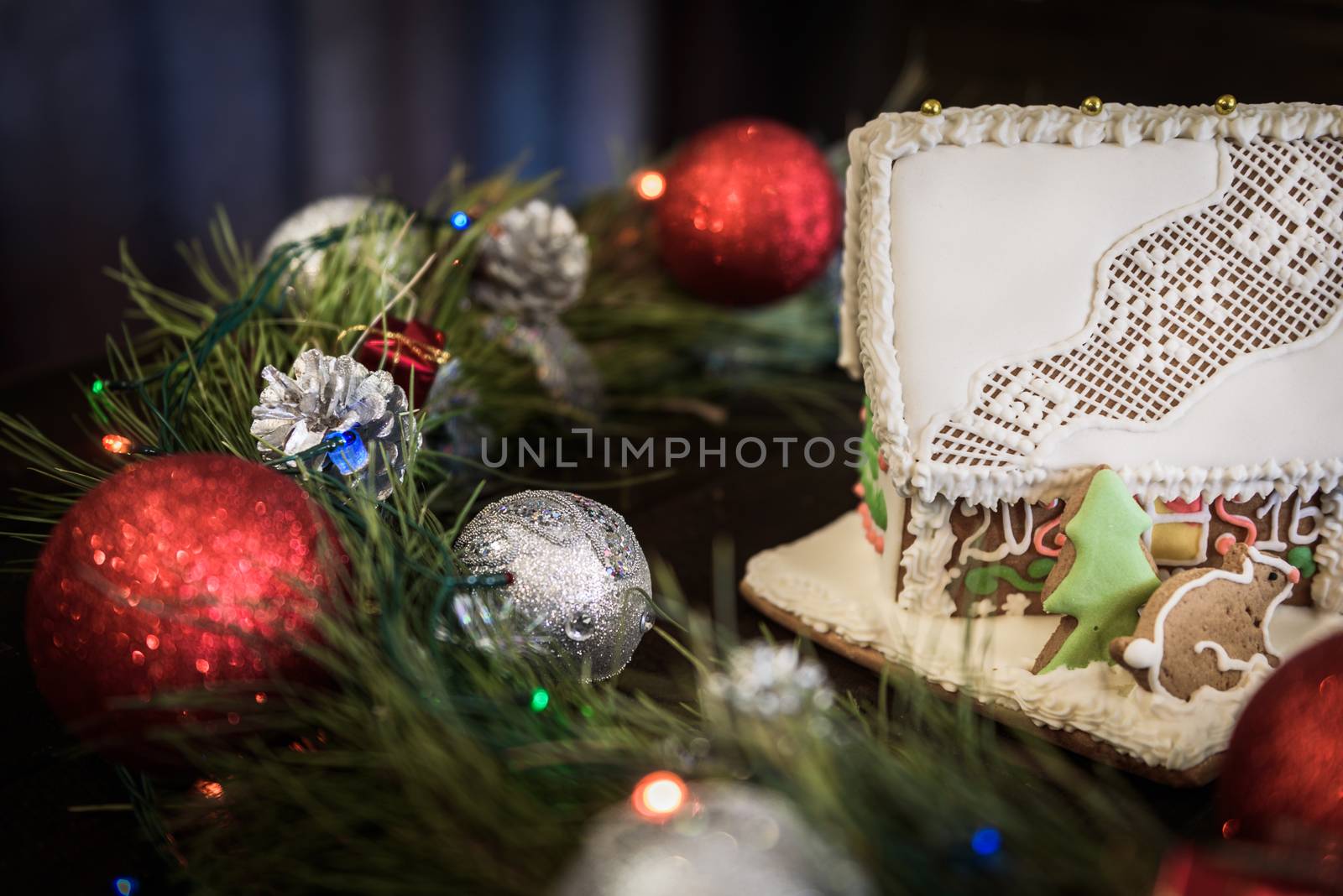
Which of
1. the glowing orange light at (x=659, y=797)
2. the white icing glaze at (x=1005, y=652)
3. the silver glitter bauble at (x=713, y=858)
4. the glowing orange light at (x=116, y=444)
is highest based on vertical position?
the glowing orange light at (x=116, y=444)

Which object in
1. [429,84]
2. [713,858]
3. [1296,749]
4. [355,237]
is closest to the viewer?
[713,858]

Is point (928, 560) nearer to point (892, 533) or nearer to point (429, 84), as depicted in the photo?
point (892, 533)

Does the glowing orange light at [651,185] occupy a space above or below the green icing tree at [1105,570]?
above

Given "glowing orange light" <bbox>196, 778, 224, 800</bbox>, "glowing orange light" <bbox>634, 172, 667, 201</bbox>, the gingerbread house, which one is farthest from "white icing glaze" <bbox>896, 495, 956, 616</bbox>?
"glowing orange light" <bbox>634, 172, 667, 201</bbox>

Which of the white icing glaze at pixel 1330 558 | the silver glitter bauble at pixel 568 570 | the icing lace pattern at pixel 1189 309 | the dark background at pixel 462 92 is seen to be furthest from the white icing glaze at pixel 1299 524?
the silver glitter bauble at pixel 568 570

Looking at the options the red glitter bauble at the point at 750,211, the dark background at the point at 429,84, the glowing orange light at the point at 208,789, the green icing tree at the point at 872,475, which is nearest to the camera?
the glowing orange light at the point at 208,789

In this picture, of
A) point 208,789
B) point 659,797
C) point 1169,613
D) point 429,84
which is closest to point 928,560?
point 1169,613

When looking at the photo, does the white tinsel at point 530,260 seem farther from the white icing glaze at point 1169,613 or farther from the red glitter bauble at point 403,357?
the white icing glaze at point 1169,613
